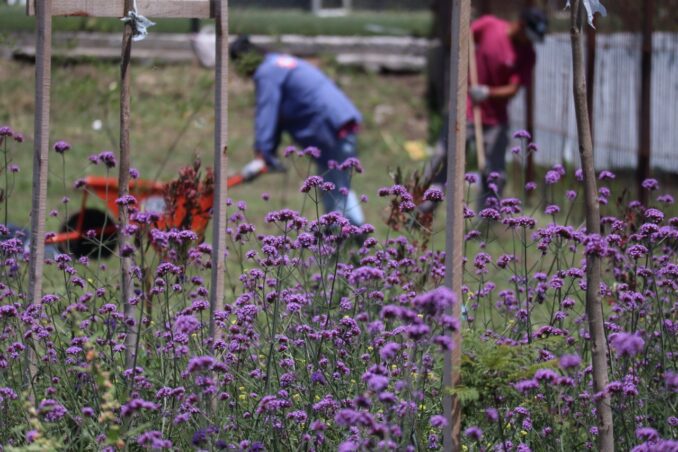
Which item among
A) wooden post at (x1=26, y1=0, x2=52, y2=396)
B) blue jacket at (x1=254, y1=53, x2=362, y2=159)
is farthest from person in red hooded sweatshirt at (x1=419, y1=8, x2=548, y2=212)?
wooden post at (x1=26, y1=0, x2=52, y2=396)

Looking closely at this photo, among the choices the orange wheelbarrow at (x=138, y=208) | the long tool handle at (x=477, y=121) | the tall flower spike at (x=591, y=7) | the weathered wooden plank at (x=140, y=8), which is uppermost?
the weathered wooden plank at (x=140, y=8)

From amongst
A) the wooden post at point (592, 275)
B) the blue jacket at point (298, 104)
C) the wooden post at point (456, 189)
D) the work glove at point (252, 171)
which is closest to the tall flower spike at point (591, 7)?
the wooden post at point (592, 275)

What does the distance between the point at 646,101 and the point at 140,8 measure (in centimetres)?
555

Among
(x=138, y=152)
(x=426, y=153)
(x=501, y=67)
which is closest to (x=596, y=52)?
(x=501, y=67)

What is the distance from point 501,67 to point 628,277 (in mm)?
5200

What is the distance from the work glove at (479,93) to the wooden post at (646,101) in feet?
4.33

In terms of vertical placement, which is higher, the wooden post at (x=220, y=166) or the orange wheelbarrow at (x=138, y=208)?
the wooden post at (x=220, y=166)

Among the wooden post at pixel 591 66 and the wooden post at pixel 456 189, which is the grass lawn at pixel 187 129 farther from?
the wooden post at pixel 456 189

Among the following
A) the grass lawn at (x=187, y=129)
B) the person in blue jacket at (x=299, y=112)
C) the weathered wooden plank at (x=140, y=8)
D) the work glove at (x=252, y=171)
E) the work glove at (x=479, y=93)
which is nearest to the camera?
the weathered wooden plank at (x=140, y=8)

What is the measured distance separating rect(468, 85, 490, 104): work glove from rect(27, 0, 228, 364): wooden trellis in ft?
19.0

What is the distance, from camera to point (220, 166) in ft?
13.2

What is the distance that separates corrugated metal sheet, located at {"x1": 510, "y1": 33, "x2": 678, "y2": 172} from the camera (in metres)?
9.04

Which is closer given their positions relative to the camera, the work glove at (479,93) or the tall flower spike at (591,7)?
the tall flower spike at (591,7)

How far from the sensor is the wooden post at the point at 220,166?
3955 mm
